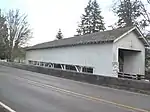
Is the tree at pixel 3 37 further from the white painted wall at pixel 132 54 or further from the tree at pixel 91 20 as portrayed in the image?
the white painted wall at pixel 132 54

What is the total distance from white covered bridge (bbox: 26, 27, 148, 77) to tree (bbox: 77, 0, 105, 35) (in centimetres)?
3798

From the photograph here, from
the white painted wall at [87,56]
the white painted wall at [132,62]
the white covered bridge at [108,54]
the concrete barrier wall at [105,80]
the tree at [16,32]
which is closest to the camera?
the concrete barrier wall at [105,80]

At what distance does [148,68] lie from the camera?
42.2 metres

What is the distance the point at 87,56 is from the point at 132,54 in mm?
5914

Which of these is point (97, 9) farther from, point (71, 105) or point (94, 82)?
point (71, 105)

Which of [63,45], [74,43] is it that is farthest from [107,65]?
[63,45]

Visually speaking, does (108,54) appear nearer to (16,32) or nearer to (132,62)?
(132,62)

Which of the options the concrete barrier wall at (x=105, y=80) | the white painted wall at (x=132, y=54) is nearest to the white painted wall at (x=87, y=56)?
the white painted wall at (x=132, y=54)

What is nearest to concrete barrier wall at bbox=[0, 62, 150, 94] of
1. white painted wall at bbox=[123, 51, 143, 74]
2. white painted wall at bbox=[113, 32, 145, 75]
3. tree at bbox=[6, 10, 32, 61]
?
white painted wall at bbox=[113, 32, 145, 75]

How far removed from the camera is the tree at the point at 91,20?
7738 centimetres

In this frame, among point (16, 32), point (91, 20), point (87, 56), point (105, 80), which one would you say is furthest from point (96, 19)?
point (105, 80)

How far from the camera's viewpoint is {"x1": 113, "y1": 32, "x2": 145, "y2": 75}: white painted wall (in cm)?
3046

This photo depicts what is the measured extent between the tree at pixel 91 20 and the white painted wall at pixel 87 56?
35.4 metres

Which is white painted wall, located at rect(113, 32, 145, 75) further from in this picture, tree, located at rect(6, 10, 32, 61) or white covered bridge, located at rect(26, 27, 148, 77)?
tree, located at rect(6, 10, 32, 61)
